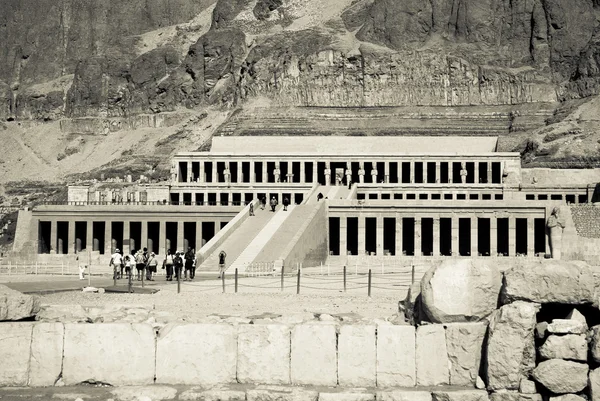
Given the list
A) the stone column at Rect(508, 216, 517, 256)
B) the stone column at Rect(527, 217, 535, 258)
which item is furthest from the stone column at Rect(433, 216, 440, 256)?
the stone column at Rect(527, 217, 535, 258)

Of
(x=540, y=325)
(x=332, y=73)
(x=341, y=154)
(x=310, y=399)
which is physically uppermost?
(x=332, y=73)

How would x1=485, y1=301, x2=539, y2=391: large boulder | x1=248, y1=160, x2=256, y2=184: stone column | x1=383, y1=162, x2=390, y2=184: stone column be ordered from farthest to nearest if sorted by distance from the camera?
x1=248, y1=160, x2=256, y2=184: stone column
x1=383, y1=162, x2=390, y2=184: stone column
x1=485, y1=301, x2=539, y2=391: large boulder

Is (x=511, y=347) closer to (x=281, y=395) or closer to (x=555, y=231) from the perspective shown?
(x=281, y=395)

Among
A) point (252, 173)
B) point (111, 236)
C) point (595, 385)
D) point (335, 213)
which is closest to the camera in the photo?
point (595, 385)

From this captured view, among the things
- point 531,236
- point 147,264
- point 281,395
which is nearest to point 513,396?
point 281,395

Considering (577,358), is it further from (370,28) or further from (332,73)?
(370,28)

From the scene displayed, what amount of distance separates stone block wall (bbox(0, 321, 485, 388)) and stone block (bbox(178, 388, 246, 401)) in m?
0.58

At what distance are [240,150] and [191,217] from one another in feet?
174

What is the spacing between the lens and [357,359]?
65.0 ft

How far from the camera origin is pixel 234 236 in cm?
6241

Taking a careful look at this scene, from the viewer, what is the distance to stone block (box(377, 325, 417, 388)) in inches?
777

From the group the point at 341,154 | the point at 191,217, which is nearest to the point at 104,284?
the point at 191,217

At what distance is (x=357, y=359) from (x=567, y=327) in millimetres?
3743

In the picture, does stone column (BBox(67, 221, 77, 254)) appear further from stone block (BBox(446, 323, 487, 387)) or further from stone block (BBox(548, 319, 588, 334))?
stone block (BBox(548, 319, 588, 334))
